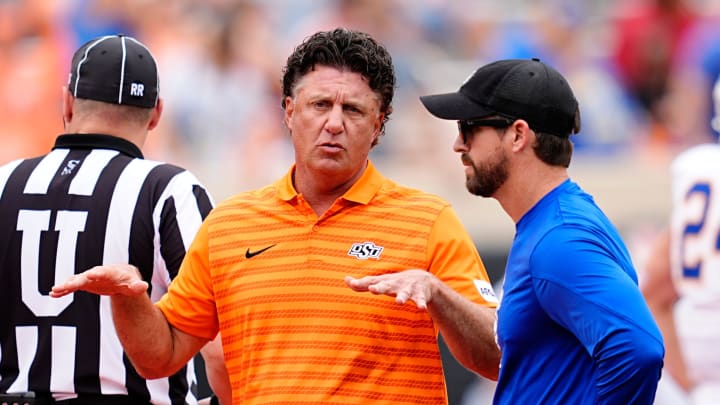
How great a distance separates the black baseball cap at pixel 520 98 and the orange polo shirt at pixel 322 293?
1.14 feet

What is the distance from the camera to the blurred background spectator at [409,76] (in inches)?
379

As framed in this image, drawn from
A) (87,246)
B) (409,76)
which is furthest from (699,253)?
(409,76)

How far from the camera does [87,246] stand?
4039 mm

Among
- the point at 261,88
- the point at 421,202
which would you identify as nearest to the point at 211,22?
the point at 261,88

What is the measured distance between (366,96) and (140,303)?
88cm

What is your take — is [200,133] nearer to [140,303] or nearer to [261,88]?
[261,88]

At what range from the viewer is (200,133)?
968cm

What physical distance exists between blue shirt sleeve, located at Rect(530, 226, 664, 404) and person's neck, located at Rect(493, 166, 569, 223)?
0.25 meters

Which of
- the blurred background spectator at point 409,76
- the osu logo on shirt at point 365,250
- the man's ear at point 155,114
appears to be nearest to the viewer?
the osu logo on shirt at point 365,250

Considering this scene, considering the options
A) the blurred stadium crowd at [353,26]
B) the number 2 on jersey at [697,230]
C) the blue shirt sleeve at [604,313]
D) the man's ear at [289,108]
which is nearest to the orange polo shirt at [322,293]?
the man's ear at [289,108]

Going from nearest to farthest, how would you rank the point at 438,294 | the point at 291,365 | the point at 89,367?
the point at 438,294 < the point at 291,365 < the point at 89,367

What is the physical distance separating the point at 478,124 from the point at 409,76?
6.49m

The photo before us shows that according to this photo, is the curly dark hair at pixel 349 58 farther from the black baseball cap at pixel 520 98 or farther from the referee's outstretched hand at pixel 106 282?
the referee's outstretched hand at pixel 106 282

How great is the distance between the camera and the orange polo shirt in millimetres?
3531
